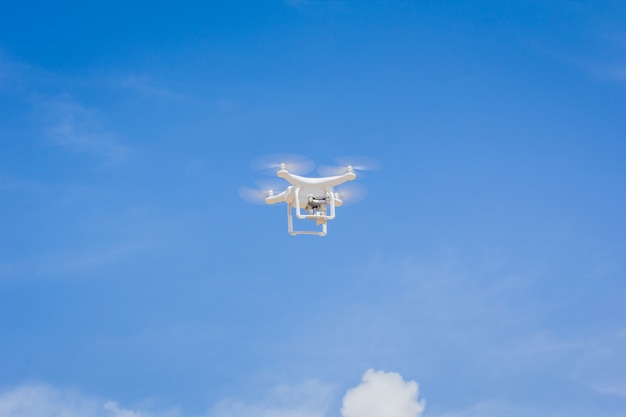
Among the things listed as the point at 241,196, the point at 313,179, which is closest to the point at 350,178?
the point at 313,179

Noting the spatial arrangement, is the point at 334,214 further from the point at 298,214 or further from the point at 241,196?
the point at 241,196

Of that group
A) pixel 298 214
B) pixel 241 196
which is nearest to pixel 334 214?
pixel 298 214

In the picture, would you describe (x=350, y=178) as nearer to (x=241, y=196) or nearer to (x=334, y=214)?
(x=334, y=214)

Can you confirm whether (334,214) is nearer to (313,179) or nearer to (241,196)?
(313,179)

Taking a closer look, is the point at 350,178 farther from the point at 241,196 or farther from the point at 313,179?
the point at 241,196
